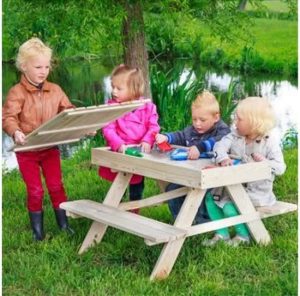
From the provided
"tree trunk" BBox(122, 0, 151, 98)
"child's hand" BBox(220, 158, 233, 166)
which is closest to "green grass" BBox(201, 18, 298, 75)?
"tree trunk" BBox(122, 0, 151, 98)

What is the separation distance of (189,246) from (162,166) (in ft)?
1.97

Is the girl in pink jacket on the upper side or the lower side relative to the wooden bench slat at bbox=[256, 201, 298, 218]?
upper

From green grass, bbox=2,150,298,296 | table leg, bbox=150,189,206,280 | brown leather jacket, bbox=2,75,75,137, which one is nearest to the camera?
green grass, bbox=2,150,298,296

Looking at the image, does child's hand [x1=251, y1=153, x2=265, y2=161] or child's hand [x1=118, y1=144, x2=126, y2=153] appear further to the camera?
child's hand [x1=118, y1=144, x2=126, y2=153]

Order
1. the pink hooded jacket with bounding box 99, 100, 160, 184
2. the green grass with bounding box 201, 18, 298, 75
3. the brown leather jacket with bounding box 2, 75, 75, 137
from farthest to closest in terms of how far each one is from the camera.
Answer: the green grass with bounding box 201, 18, 298, 75 < the pink hooded jacket with bounding box 99, 100, 160, 184 < the brown leather jacket with bounding box 2, 75, 75, 137

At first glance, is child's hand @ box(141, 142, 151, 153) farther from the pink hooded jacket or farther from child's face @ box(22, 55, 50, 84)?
child's face @ box(22, 55, 50, 84)

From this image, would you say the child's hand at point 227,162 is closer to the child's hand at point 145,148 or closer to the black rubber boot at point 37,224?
the child's hand at point 145,148

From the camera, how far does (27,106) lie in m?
5.14

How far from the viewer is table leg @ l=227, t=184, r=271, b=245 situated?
4781mm

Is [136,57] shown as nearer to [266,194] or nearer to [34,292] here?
[266,194]

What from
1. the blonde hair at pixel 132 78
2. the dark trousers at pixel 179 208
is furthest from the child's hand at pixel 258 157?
Answer: the blonde hair at pixel 132 78

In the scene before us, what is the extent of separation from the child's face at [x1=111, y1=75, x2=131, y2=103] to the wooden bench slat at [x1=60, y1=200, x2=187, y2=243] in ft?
2.52

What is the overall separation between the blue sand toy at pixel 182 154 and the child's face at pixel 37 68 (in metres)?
1.04

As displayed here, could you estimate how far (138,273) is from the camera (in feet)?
14.9
